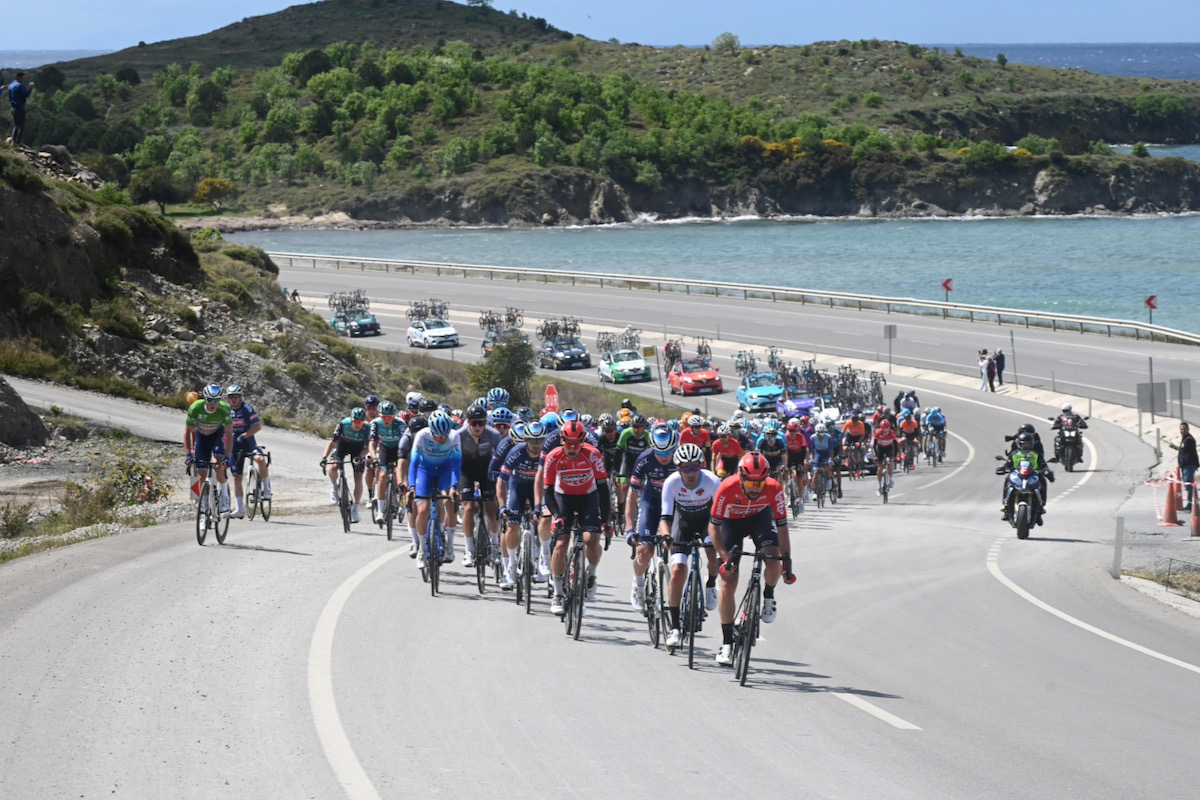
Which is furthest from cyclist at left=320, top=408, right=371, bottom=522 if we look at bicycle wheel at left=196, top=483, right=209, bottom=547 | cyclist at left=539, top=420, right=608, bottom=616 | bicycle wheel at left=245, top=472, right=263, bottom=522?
cyclist at left=539, top=420, right=608, bottom=616

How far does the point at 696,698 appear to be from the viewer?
10352 millimetres

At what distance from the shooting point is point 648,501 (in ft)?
41.8

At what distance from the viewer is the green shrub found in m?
42.2

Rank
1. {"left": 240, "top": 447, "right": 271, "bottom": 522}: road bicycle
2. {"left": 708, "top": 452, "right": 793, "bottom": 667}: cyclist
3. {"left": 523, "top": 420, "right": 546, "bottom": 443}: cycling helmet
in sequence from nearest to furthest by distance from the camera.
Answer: {"left": 708, "top": 452, "right": 793, "bottom": 667}: cyclist, {"left": 523, "top": 420, "right": 546, "bottom": 443}: cycling helmet, {"left": 240, "top": 447, "right": 271, "bottom": 522}: road bicycle

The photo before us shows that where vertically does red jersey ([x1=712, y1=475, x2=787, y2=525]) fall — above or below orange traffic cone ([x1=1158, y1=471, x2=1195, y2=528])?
above

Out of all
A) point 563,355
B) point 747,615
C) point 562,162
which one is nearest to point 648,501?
point 747,615

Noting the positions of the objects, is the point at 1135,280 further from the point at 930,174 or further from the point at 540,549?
the point at 540,549

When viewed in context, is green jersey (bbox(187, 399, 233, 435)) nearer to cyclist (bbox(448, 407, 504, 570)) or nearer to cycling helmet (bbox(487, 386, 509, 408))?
cycling helmet (bbox(487, 386, 509, 408))

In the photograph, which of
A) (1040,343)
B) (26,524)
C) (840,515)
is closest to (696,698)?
(26,524)

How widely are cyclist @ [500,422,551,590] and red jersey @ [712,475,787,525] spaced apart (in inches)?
114

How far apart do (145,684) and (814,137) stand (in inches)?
6546

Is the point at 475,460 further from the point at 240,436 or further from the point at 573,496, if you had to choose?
the point at 240,436

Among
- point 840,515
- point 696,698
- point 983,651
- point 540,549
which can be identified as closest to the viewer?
point 696,698

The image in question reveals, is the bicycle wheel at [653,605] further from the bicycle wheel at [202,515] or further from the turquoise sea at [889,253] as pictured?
the turquoise sea at [889,253]
